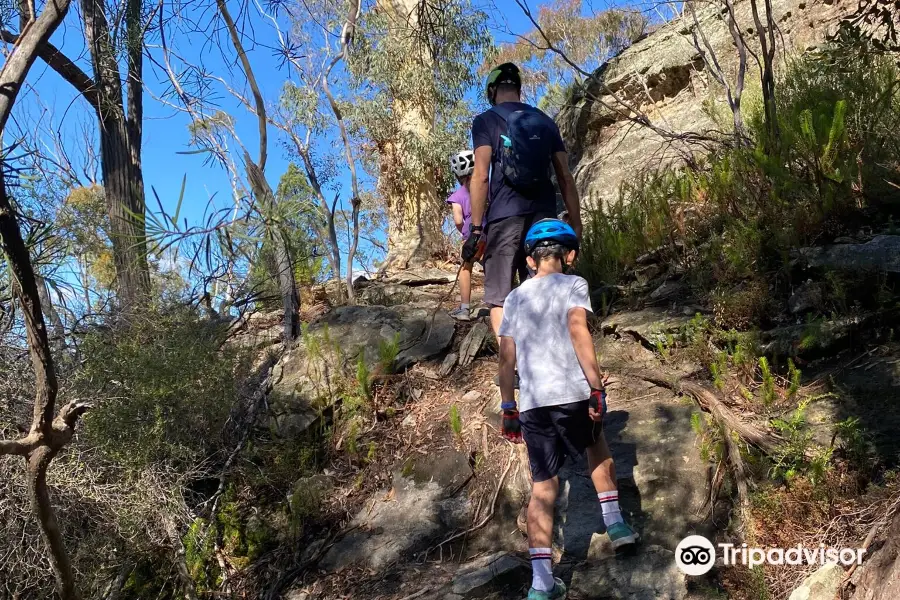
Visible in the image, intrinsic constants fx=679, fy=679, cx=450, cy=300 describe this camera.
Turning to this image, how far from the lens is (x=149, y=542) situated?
14.6ft

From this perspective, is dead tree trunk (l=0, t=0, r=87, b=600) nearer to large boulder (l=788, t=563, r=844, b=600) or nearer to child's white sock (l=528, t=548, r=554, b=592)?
child's white sock (l=528, t=548, r=554, b=592)

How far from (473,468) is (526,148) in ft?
6.71

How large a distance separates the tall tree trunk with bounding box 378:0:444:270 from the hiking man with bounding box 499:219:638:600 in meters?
8.18

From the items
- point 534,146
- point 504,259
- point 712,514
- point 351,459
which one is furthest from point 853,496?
point 351,459

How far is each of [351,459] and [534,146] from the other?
249cm

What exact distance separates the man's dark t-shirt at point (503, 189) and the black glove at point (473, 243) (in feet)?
0.33

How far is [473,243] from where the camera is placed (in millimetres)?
4305

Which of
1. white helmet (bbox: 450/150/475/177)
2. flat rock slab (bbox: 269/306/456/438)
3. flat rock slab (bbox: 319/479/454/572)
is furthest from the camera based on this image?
white helmet (bbox: 450/150/475/177)

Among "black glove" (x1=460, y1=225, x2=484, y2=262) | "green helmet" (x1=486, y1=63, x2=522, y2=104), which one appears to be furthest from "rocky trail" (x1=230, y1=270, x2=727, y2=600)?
"green helmet" (x1=486, y1=63, x2=522, y2=104)

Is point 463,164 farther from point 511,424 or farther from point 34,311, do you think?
point 34,311

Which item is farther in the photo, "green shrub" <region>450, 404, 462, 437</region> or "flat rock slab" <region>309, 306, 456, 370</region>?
"flat rock slab" <region>309, 306, 456, 370</region>

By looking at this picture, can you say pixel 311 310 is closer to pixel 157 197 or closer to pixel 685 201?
pixel 685 201

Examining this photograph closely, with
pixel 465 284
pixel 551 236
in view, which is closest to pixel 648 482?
pixel 551 236

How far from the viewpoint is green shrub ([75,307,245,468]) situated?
4.60 metres
